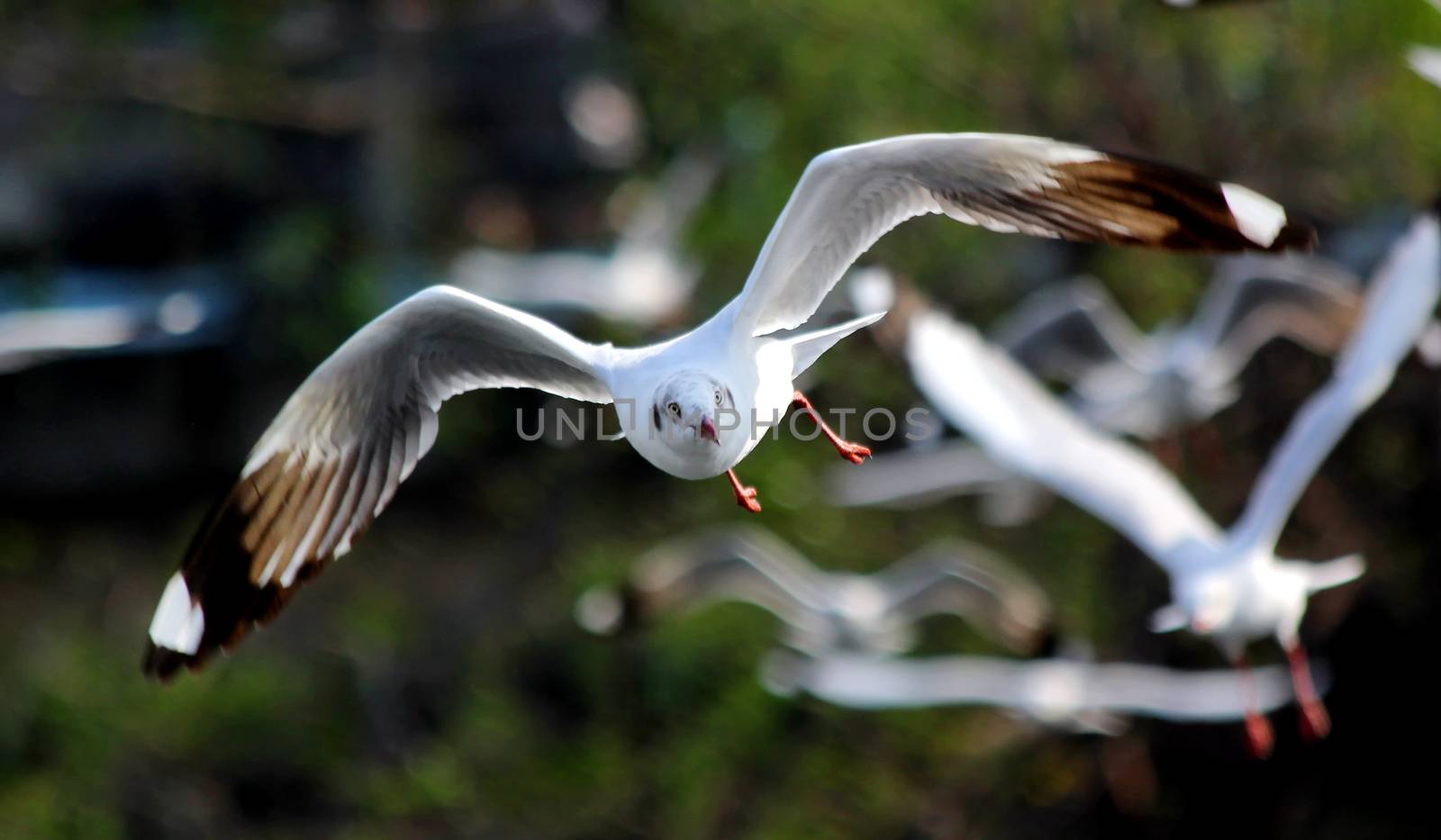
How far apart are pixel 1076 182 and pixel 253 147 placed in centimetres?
737

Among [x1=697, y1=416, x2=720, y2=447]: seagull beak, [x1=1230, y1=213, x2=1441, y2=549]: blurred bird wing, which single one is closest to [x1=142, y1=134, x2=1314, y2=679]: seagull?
[x1=697, y1=416, x2=720, y2=447]: seagull beak

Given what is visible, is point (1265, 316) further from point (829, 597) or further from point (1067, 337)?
point (829, 597)

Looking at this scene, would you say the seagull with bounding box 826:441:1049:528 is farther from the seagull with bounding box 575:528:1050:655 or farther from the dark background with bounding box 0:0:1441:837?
the dark background with bounding box 0:0:1441:837

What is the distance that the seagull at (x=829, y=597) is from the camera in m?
5.91

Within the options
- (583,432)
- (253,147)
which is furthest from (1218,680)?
(253,147)

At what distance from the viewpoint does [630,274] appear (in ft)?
24.7

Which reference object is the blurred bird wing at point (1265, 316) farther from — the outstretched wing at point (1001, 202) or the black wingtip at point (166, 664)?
the black wingtip at point (166, 664)

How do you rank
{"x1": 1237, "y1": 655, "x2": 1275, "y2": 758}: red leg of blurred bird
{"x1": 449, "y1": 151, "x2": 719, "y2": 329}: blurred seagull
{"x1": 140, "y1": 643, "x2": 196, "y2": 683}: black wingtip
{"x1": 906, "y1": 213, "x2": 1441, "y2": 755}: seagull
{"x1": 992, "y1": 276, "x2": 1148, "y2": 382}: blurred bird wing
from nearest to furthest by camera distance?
1. {"x1": 140, "y1": 643, "x2": 196, "y2": 683}: black wingtip
2. {"x1": 906, "y1": 213, "x2": 1441, "y2": 755}: seagull
3. {"x1": 1237, "y1": 655, "x2": 1275, "y2": 758}: red leg of blurred bird
4. {"x1": 992, "y1": 276, "x2": 1148, "y2": 382}: blurred bird wing
5. {"x1": 449, "y1": 151, "x2": 719, "y2": 329}: blurred seagull

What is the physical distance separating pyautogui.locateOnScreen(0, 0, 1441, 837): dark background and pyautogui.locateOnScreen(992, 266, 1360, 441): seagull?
60 centimetres

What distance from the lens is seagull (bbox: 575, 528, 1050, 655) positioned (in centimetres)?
591

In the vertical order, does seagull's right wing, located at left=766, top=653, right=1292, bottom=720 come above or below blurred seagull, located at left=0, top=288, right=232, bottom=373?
below

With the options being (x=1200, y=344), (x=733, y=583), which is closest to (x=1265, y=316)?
(x=1200, y=344)

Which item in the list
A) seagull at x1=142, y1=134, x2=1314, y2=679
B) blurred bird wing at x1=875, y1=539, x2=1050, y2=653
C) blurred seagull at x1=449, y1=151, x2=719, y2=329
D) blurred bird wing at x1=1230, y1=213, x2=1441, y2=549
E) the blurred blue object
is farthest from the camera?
blurred seagull at x1=449, y1=151, x2=719, y2=329

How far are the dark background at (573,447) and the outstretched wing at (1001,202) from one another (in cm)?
261
